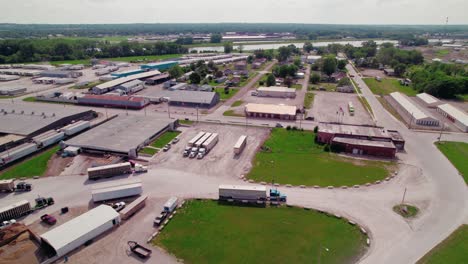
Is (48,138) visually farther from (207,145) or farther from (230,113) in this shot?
(230,113)

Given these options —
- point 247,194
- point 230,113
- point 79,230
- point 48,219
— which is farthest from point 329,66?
point 48,219

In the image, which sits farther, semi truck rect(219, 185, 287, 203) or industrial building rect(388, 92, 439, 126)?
industrial building rect(388, 92, 439, 126)

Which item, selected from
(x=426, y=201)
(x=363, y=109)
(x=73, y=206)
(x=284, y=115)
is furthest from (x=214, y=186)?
(x=363, y=109)

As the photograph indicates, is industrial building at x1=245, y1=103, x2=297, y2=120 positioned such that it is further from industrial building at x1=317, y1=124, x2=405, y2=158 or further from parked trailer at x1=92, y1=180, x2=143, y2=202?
parked trailer at x1=92, y1=180, x2=143, y2=202

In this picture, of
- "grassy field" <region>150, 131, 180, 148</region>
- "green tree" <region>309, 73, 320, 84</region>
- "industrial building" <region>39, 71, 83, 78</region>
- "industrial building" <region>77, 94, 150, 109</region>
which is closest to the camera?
"grassy field" <region>150, 131, 180, 148</region>

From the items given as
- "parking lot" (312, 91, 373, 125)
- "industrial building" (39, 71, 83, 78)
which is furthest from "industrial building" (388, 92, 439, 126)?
"industrial building" (39, 71, 83, 78)

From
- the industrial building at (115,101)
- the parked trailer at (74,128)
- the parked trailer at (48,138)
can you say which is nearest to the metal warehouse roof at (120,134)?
the parked trailer at (74,128)

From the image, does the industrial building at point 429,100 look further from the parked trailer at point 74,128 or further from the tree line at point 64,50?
the tree line at point 64,50
